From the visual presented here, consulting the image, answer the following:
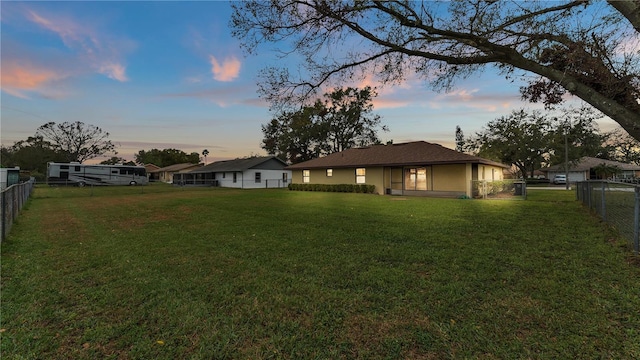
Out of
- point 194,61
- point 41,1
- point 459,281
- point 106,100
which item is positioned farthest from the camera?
point 106,100

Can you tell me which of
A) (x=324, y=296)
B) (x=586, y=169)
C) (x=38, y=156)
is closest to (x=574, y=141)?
(x=586, y=169)

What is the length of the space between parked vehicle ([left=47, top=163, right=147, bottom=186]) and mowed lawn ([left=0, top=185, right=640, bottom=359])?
3467 centimetres

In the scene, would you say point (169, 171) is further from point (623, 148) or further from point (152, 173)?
point (623, 148)

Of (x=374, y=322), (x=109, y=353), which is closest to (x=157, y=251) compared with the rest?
(x=109, y=353)

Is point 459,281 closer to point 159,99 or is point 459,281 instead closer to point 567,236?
point 567,236

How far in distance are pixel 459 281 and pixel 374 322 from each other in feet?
5.36

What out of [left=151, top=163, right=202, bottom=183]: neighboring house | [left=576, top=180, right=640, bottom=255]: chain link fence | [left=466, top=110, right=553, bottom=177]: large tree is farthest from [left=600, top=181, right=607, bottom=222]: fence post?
[left=151, top=163, right=202, bottom=183]: neighboring house

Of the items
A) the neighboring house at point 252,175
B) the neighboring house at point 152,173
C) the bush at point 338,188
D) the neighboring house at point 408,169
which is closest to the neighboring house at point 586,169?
the neighboring house at point 408,169

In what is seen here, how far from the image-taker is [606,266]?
4211 millimetres

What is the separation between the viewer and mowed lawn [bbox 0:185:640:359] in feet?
7.82

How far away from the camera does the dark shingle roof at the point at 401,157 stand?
58.8 ft

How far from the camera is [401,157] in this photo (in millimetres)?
20719

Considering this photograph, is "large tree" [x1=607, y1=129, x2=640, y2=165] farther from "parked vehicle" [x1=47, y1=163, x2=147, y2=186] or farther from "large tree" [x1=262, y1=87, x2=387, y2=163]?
"parked vehicle" [x1=47, y1=163, x2=147, y2=186]

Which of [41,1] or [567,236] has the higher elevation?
[41,1]
